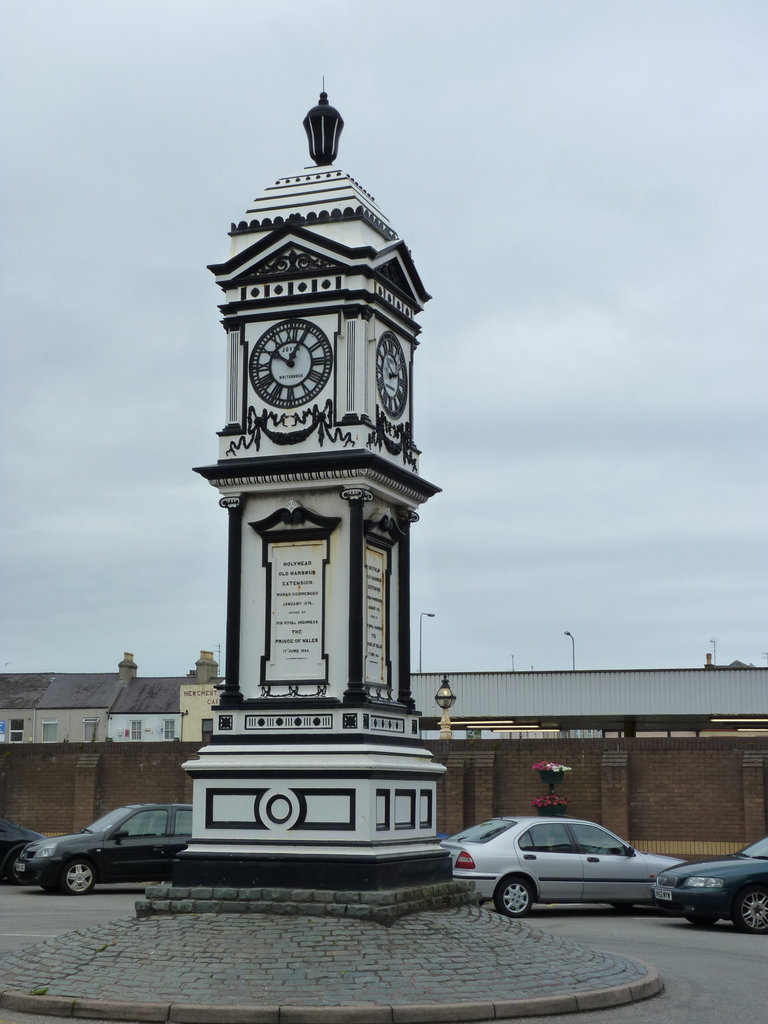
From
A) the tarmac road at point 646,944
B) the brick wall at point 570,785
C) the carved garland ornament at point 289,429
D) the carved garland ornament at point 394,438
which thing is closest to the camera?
the tarmac road at point 646,944

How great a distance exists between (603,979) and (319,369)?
6.44 metres

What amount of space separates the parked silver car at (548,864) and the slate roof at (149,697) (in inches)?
1830

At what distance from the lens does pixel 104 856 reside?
1975 centimetres

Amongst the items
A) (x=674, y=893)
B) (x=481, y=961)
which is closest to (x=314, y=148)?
(x=481, y=961)

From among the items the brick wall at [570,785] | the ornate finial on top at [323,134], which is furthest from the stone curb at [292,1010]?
the brick wall at [570,785]

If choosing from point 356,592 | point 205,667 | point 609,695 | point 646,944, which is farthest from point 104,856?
point 205,667

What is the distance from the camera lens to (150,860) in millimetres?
19938

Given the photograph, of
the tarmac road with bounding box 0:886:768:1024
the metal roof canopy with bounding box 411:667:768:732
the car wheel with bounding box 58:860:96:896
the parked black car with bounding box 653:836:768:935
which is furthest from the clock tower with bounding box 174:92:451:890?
the metal roof canopy with bounding box 411:667:768:732

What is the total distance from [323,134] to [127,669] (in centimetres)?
5479

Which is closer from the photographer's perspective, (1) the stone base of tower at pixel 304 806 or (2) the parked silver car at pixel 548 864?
(1) the stone base of tower at pixel 304 806

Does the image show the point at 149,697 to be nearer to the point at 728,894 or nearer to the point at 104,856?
the point at 104,856

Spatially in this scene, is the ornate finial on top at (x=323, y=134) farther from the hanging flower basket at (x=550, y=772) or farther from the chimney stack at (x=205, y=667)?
the chimney stack at (x=205, y=667)

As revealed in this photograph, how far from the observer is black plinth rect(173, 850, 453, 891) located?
11.2 m

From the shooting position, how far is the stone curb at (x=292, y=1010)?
8.65 meters
